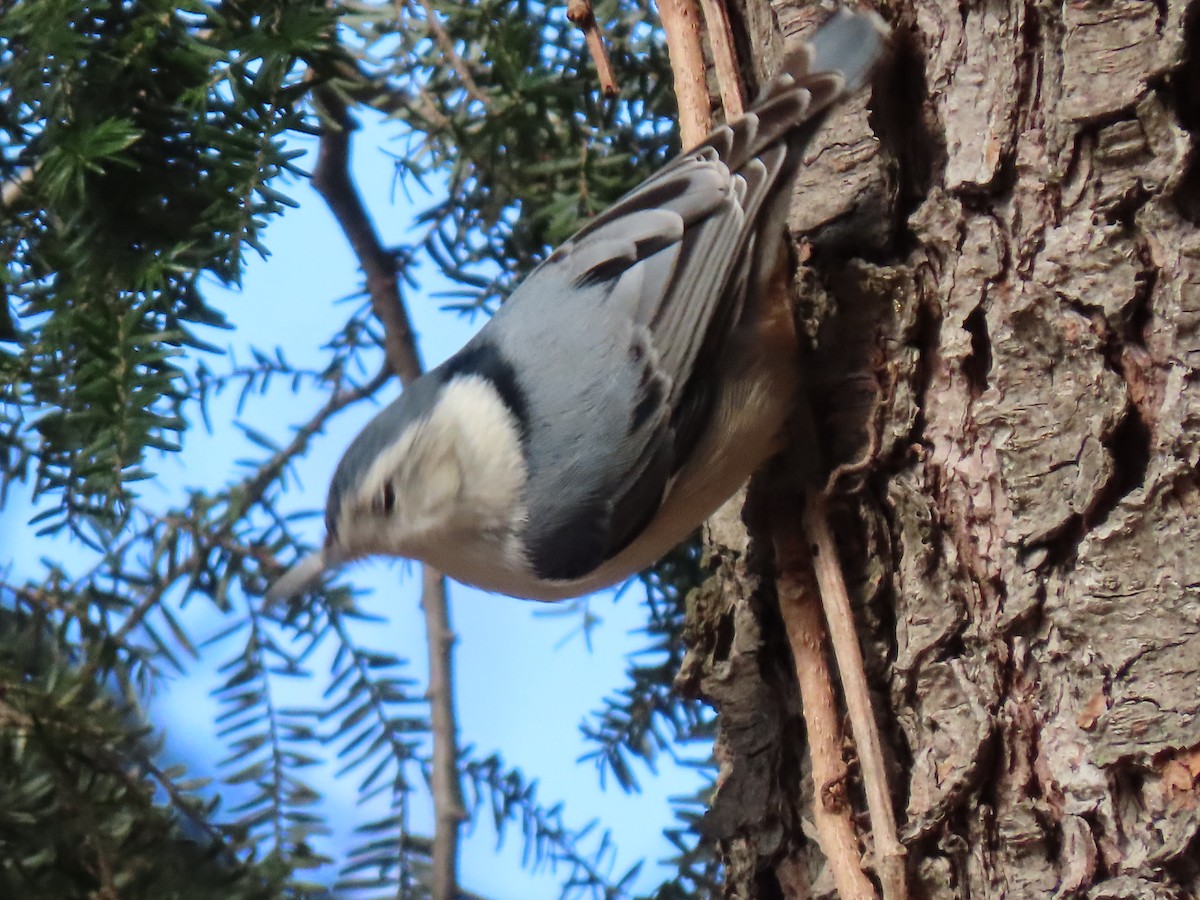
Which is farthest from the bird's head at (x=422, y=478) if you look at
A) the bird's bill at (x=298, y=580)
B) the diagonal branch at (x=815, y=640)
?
the diagonal branch at (x=815, y=640)

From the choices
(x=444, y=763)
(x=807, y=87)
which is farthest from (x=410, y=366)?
(x=807, y=87)

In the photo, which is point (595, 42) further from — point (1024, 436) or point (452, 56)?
point (1024, 436)

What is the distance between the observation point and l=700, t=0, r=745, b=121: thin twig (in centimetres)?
91

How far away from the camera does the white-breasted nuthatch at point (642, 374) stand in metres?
0.86

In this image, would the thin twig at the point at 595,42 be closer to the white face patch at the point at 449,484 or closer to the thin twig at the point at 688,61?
the thin twig at the point at 688,61

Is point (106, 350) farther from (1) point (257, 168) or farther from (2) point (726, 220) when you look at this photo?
(2) point (726, 220)

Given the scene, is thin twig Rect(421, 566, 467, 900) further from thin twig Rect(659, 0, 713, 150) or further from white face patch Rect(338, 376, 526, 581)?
thin twig Rect(659, 0, 713, 150)

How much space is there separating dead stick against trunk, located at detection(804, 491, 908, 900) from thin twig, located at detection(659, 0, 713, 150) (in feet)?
1.00

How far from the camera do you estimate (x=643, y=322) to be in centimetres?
89

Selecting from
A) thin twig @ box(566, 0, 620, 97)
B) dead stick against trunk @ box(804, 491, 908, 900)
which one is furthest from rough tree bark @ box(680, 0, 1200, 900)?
thin twig @ box(566, 0, 620, 97)

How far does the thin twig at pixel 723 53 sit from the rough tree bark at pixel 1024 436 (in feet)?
0.31

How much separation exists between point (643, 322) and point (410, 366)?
33 cm

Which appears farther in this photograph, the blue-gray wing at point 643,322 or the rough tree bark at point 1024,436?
the blue-gray wing at point 643,322

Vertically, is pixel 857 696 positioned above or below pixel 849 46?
below
